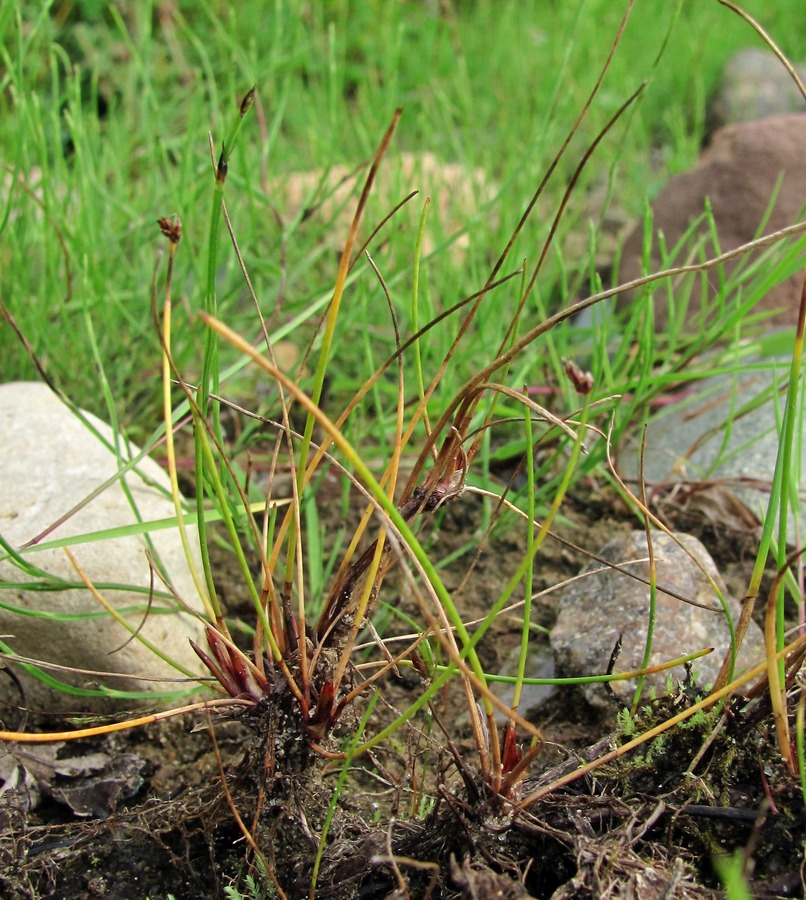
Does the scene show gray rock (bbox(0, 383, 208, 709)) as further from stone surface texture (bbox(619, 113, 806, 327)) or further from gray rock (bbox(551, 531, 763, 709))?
stone surface texture (bbox(619, 113, 806, 327))

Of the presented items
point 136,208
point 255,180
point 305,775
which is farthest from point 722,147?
point 305,775

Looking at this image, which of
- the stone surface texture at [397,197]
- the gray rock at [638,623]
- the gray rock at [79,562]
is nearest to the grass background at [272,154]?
the stone surface texture at [397,197]

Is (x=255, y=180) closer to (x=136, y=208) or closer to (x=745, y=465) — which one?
(x=136, y=208)

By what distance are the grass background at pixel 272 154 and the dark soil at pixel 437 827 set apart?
0.61 meters

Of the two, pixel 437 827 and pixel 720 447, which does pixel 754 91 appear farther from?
pixel 437 827

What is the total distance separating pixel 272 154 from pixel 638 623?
5.41 feet

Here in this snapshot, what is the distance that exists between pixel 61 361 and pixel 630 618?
1.13 meters

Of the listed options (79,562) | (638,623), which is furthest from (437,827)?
(79,562)

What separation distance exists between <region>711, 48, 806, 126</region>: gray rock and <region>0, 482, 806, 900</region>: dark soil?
9.94 feet

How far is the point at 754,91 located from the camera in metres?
3.35

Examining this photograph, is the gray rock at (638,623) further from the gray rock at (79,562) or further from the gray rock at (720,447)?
the gray rock at (79,562)

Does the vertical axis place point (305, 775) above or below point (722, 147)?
below

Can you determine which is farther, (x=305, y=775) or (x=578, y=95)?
(x=578, y=95)

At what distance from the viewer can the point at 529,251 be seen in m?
1.91
